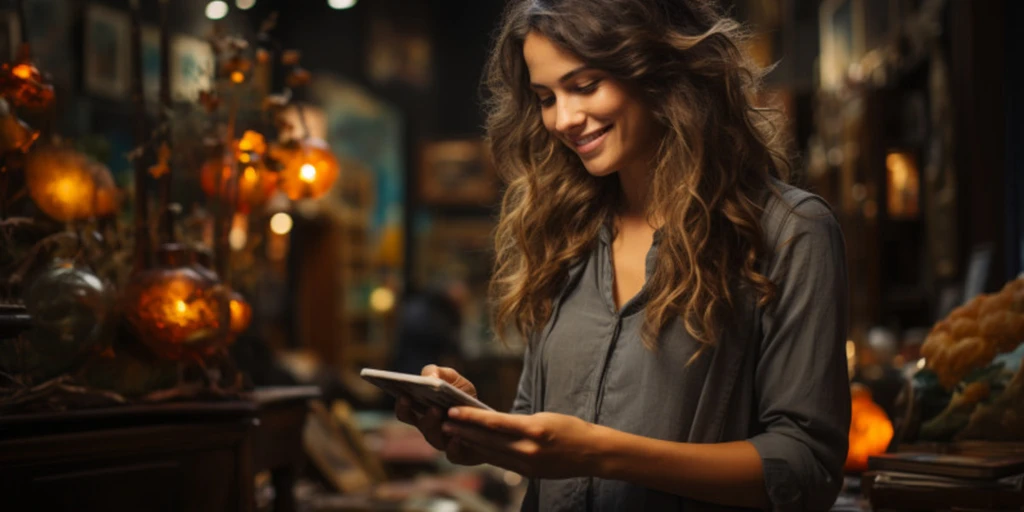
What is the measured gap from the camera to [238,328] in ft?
9.80

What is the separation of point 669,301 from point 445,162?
44.7 ft

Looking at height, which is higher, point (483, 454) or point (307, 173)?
point (307, 173)

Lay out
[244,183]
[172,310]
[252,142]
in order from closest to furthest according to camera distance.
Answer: [172,310] → [252,142] → [244,183]

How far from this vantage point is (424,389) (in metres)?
1.74

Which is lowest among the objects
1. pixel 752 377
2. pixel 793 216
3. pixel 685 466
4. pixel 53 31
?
pixel 685 466

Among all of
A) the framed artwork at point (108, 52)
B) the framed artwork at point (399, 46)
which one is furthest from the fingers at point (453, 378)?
the framed artwork at point (399, 46)

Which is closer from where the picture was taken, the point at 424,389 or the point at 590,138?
the point at 424,389

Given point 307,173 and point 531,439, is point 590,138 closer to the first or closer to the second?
point 531,439

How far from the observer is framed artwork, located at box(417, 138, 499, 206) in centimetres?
1523

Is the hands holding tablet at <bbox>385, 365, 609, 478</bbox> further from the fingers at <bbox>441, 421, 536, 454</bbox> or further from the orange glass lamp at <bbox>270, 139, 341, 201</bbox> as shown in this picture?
the orange glass lamp at <bbox>270, 139, 341, 201</bbox>

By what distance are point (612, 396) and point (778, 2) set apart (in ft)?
35.4

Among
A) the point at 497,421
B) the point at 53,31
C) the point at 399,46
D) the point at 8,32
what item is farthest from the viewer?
the point at 399,46

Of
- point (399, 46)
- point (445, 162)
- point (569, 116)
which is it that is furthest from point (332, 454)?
point (399, 46)

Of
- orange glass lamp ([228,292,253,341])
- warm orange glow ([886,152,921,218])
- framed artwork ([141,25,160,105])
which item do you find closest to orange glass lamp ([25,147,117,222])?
orange glass lamp ([228,292,253,341])
